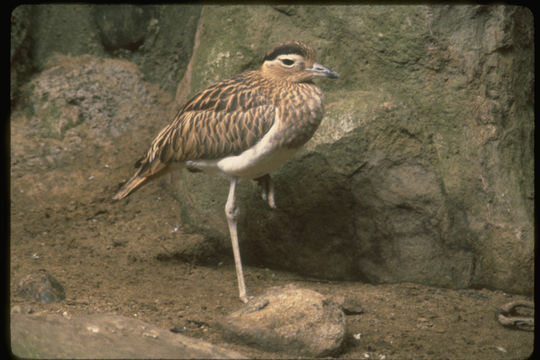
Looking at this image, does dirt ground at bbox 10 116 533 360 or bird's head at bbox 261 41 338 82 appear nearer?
dirt ground at bbox 10 116 533 360

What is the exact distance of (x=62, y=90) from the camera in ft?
23.3

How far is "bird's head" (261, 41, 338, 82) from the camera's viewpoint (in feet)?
17.4

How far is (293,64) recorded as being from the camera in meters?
5.38

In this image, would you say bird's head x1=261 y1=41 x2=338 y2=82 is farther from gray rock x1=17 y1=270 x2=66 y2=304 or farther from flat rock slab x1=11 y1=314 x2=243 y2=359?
gray rock x1=17 y1=270 x2=66 y2=304

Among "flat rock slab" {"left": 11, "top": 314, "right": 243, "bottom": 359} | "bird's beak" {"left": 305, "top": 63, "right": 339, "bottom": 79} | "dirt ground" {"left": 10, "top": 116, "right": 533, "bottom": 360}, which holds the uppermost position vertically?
"bird's beak" {"left": 305, "top": 63, "right": 339, "bottom": 79}

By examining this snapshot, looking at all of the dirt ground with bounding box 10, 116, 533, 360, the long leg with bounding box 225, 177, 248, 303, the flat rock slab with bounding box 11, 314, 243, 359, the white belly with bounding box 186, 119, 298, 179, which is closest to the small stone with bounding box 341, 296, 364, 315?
the dirt ground with bounding box 10, 116, 533, 360

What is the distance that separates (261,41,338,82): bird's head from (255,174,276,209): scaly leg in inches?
35.0

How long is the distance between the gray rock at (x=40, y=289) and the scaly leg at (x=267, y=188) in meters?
1.83

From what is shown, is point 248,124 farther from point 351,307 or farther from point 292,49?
point 351,307

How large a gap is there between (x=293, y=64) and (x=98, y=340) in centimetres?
262

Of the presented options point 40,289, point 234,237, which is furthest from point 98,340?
point 234,237

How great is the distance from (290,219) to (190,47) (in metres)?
2.31

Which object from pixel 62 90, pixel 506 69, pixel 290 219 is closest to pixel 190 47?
pixel 62 90

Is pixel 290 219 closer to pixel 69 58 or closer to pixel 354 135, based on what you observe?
pixel 354 135
